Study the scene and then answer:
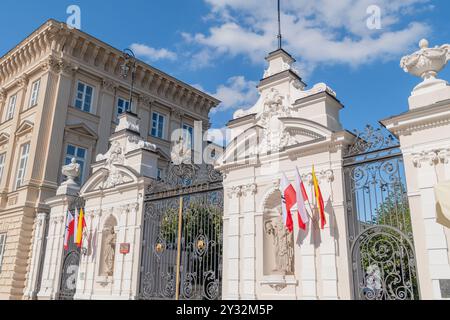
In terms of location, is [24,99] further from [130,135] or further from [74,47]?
[130,135]

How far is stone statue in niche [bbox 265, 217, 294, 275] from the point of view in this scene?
9.41 metres

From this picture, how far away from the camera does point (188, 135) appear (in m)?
26.4

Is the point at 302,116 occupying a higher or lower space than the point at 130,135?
lower

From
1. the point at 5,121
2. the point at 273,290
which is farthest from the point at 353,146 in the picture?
the point at 5,121

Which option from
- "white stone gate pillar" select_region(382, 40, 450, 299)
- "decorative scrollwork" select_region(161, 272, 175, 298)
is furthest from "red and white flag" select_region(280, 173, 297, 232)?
"decorative scrollwork" select_region(161, 272, 175, 298)

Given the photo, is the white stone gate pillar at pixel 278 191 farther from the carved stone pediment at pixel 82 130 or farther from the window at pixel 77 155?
the carved stone pediment at pixel 82 130

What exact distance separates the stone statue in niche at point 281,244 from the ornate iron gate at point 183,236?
1558mm

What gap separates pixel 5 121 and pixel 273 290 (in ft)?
63.4

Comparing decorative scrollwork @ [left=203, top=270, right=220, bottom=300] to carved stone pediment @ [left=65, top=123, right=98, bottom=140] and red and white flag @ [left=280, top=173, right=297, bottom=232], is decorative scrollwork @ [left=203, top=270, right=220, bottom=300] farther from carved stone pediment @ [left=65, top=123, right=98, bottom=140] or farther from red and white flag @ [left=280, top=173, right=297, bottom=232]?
carved stone pediment @ [left=65, top=123, right=98, bottom=140]

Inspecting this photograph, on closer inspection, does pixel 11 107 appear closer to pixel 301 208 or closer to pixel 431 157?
pixel 301 208
